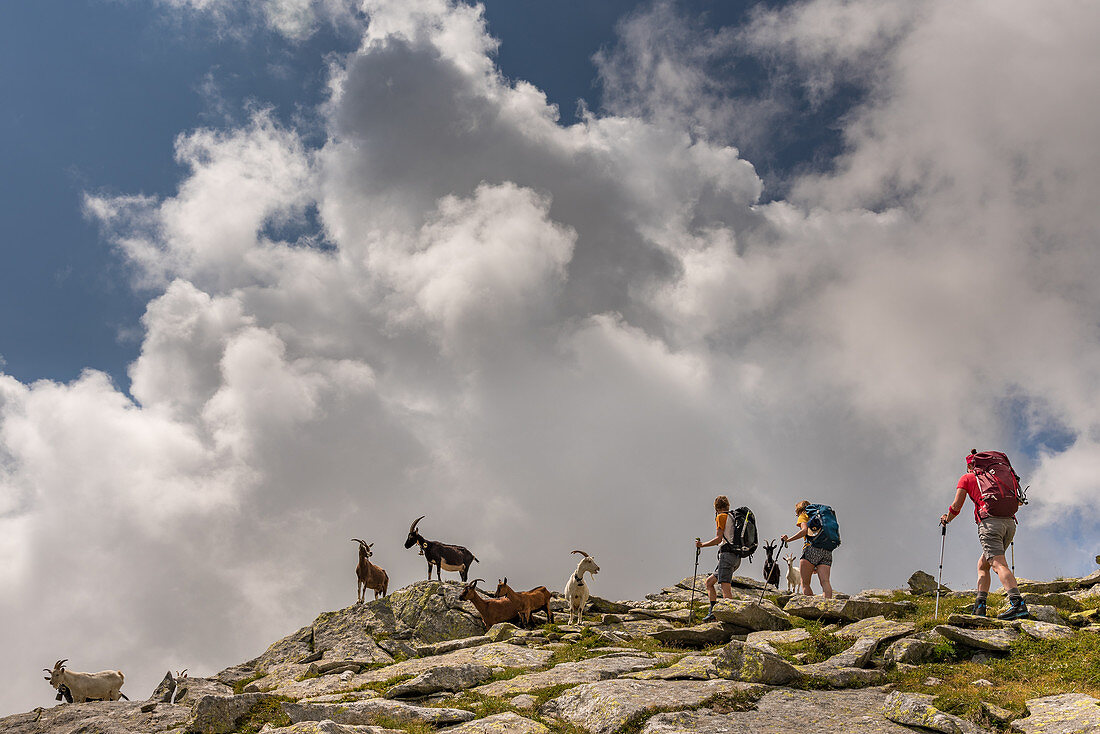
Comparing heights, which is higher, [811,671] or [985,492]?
[985,492]

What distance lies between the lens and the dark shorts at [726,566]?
17998 mm

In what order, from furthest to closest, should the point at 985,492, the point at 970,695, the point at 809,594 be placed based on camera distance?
the point at 809,594 → the point at 985,492 → the point at 970,695

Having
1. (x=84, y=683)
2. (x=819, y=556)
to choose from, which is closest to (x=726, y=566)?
(x=819, y=556)

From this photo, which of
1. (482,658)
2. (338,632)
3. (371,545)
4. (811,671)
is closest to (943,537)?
(811,671)

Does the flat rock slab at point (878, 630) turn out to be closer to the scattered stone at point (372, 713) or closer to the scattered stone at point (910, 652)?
the scattered stone at point (910, 652)

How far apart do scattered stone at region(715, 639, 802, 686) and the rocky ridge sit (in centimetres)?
2

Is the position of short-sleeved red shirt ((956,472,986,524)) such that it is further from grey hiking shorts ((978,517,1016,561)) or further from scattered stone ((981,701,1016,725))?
scattered stone ((981,701,1016,725))

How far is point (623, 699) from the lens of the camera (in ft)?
32.6

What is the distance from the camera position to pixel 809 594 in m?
17.9

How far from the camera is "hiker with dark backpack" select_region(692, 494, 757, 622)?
17766mm

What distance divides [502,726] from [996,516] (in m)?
10.2

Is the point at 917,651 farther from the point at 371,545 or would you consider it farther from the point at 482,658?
the point at 371,545

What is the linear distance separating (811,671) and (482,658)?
7547mm

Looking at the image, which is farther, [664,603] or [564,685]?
[664,603]
